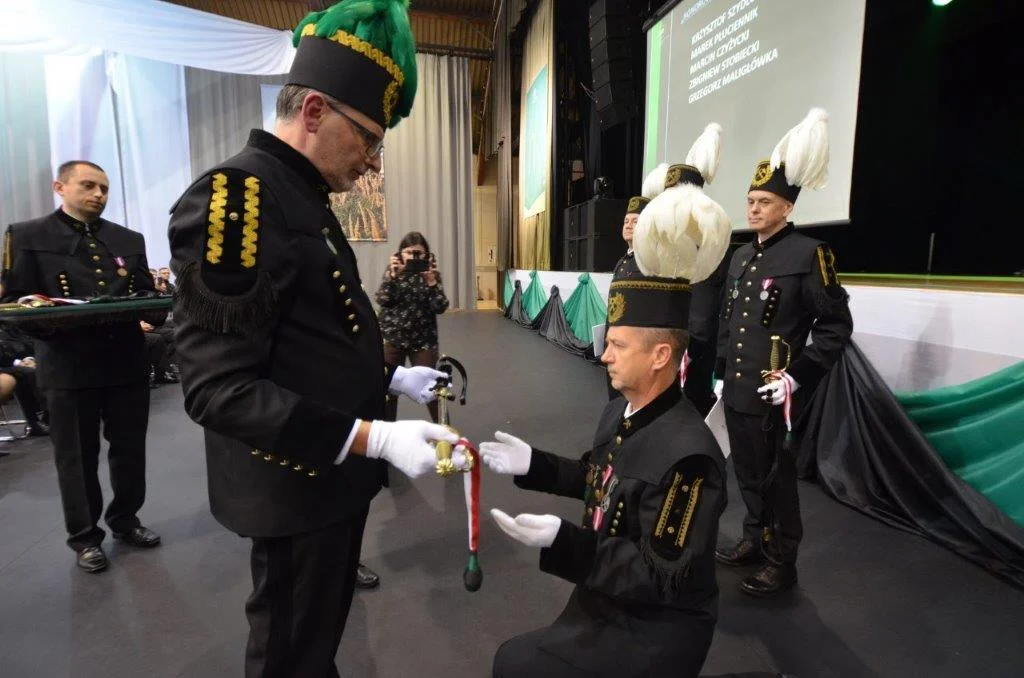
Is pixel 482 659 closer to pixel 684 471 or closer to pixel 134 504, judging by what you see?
pixel 684 471

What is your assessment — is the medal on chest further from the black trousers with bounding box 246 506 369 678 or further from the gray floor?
the gray floor

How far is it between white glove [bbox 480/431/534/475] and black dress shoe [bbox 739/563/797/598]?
1401 mm

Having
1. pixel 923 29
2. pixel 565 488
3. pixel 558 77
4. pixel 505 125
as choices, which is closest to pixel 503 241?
pixel 505 125

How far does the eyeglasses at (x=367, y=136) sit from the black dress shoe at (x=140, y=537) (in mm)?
2373

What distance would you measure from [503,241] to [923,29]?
10.7m

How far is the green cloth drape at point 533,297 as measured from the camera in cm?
991

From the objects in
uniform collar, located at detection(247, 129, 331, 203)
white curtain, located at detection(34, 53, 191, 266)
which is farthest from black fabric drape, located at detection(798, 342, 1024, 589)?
white curtain, located at detection(34, 53, 191, 266)

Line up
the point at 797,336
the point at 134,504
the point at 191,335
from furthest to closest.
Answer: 1. the point at 134,504
2. the point at 797,336
3. the point at 191,335

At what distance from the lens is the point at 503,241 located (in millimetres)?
14070

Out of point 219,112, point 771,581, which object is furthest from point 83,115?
point 771,581

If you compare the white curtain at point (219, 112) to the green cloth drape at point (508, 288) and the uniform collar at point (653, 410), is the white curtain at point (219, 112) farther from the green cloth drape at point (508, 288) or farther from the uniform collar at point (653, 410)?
the uniform collar at point (653, 410)

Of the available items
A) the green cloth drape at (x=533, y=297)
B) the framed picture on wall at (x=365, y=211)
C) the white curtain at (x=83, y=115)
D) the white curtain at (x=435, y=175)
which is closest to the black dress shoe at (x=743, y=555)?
the green cloth drape at (x=533, y=297)

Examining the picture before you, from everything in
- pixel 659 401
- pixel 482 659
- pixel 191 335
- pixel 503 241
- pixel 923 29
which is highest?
pixel 923 29

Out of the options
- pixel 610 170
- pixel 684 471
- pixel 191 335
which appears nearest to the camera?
pixel 191 335
